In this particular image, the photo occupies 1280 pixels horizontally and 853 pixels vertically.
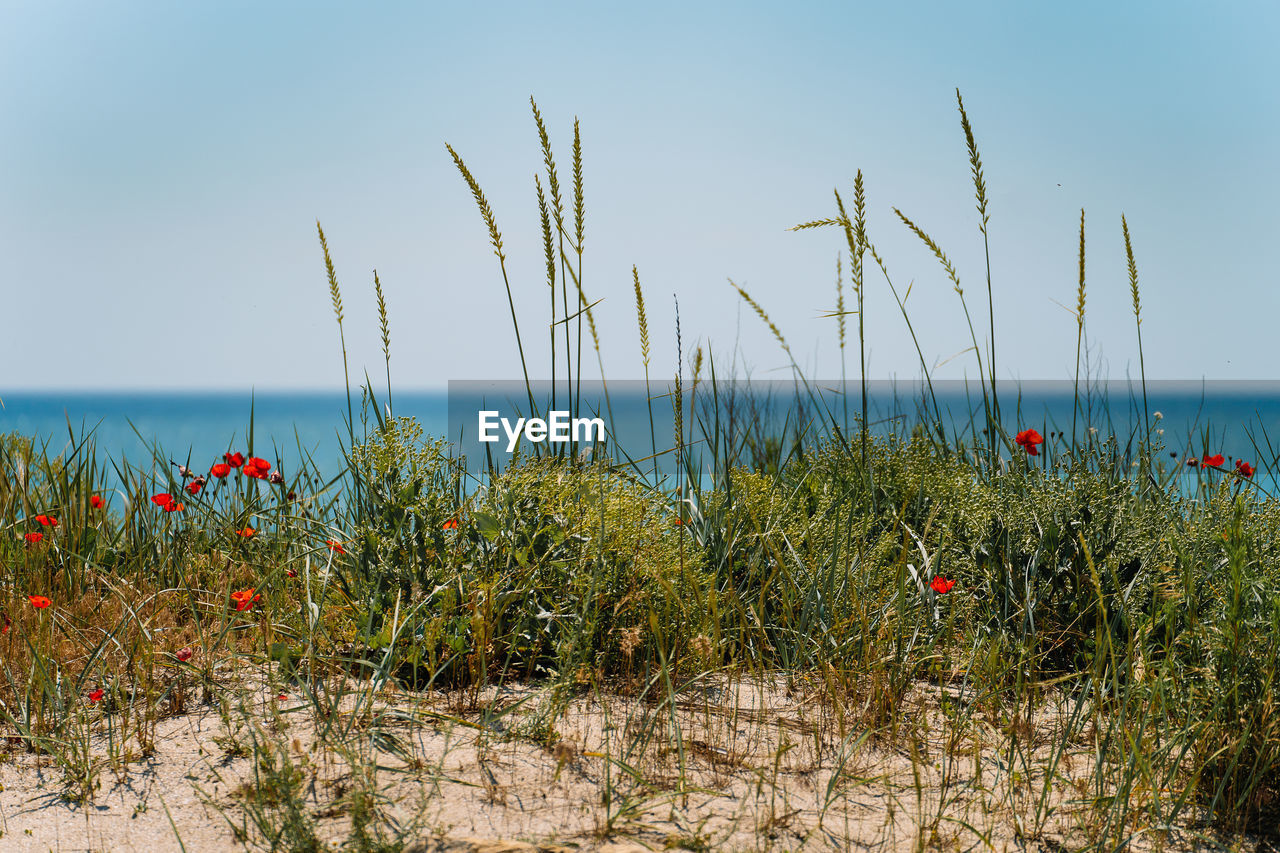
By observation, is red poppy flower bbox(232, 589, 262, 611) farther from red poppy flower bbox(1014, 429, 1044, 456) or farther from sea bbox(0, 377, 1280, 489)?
red poppy flower bbox(1014, 429, 1044, 456)

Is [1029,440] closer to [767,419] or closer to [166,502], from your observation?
[767,419]

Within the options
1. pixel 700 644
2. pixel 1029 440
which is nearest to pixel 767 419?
pixel 1029 440

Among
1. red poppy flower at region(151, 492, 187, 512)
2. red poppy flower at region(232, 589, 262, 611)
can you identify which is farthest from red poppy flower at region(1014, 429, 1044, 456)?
red poppy flower at region(151, 492, 187, 512)

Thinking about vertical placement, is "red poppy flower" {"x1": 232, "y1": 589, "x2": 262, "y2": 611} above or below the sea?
below

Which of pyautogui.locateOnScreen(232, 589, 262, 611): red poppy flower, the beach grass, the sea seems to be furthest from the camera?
the sea

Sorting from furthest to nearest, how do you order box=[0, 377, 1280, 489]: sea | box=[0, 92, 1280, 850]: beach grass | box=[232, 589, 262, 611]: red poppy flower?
1. box=[0, 377, 1280, 489]: sea
2. box=[232, 589, 262, 611]: red poppy flower
3. box=[0, 92, 1280, 850]: beach grass

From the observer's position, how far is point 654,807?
1534 mm

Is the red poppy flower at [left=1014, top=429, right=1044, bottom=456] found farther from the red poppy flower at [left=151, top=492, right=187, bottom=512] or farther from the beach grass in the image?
the red poppy flower at [left=151, top=492, right=187, bottom=512]

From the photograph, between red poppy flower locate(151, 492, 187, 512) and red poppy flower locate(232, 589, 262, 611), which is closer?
red poppy flower locate(232, 589, 262, 611)

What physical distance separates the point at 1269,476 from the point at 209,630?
3960 millimetres

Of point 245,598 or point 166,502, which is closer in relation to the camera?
point 245,598

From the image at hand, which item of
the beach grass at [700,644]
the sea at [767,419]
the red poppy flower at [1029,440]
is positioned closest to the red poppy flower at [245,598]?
the beach grass at [700,644]

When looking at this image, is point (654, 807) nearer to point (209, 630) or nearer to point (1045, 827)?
point (1045, 827)

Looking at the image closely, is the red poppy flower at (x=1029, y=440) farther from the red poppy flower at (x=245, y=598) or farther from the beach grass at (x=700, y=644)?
the red poppy flower at (x=245, y=598)
